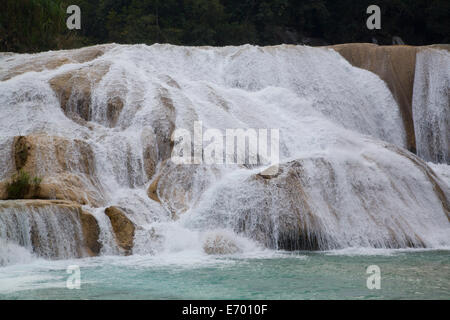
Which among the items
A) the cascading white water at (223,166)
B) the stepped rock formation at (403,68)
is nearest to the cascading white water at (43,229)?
the cascading white water at (223,166)

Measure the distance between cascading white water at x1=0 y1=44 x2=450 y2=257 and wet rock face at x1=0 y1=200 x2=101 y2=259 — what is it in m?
0.31

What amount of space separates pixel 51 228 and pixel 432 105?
11.5 metres

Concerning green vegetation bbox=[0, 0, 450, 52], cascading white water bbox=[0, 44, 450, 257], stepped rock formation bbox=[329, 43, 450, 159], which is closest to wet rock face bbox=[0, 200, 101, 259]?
cascading white water bbox=[0, 44, 450, 257]

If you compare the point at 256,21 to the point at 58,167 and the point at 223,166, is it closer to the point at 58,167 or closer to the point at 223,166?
the point at 223,166

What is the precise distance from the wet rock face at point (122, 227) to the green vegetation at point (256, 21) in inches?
726

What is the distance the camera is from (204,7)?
92.6 feet

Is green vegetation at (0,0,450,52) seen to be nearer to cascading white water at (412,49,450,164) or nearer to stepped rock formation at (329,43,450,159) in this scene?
stepped rock formation at (329,43,450,159)

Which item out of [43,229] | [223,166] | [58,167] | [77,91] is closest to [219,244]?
[223,166]

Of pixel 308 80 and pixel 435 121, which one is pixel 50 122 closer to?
pixel 308 80

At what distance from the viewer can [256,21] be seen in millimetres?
29797

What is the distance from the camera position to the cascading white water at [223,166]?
9.91 metres

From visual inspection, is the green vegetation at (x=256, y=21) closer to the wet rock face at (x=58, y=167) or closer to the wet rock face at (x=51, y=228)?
the wet rock face at (x=58, y=167)

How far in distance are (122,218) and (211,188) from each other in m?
1.83

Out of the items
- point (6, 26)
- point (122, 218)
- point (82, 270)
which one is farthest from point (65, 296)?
point (6, 26)
